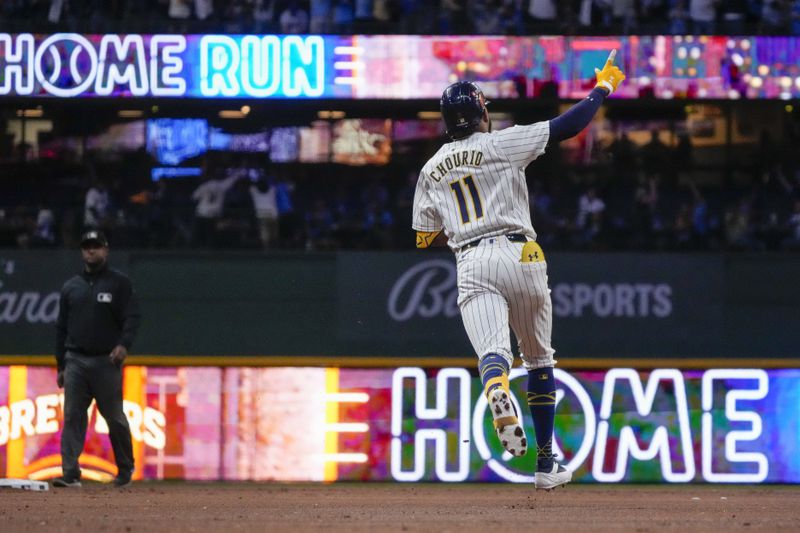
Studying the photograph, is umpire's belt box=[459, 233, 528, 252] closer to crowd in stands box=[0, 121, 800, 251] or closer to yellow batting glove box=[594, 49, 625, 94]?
yellow batting glove box=[594, 49, 625, 94]

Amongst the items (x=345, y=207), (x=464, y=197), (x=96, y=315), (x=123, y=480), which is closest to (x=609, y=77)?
(x=464, y=197)

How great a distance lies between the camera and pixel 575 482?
10.1 metres

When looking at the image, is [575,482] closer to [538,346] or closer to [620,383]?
[620,383]

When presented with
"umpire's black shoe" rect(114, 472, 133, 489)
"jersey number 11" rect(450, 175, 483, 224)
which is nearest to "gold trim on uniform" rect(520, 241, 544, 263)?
"jersey number 11" rect(450, 175, 483, 224)

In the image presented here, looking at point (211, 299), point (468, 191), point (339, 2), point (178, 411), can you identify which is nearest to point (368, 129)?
point (339, 2)

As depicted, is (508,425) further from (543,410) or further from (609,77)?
(609,77)

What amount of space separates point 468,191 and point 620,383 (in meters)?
4.15

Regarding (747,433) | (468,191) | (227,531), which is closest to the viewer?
(227,531)

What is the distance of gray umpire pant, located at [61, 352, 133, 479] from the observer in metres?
9.37

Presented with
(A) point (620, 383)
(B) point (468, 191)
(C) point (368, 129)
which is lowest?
(A) point (620, 383)

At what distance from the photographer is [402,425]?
398 inches

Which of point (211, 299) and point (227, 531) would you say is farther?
point (211, 299)

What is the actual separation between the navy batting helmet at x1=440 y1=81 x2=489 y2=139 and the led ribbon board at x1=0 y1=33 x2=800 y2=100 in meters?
10.3

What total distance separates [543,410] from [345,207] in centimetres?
1079
